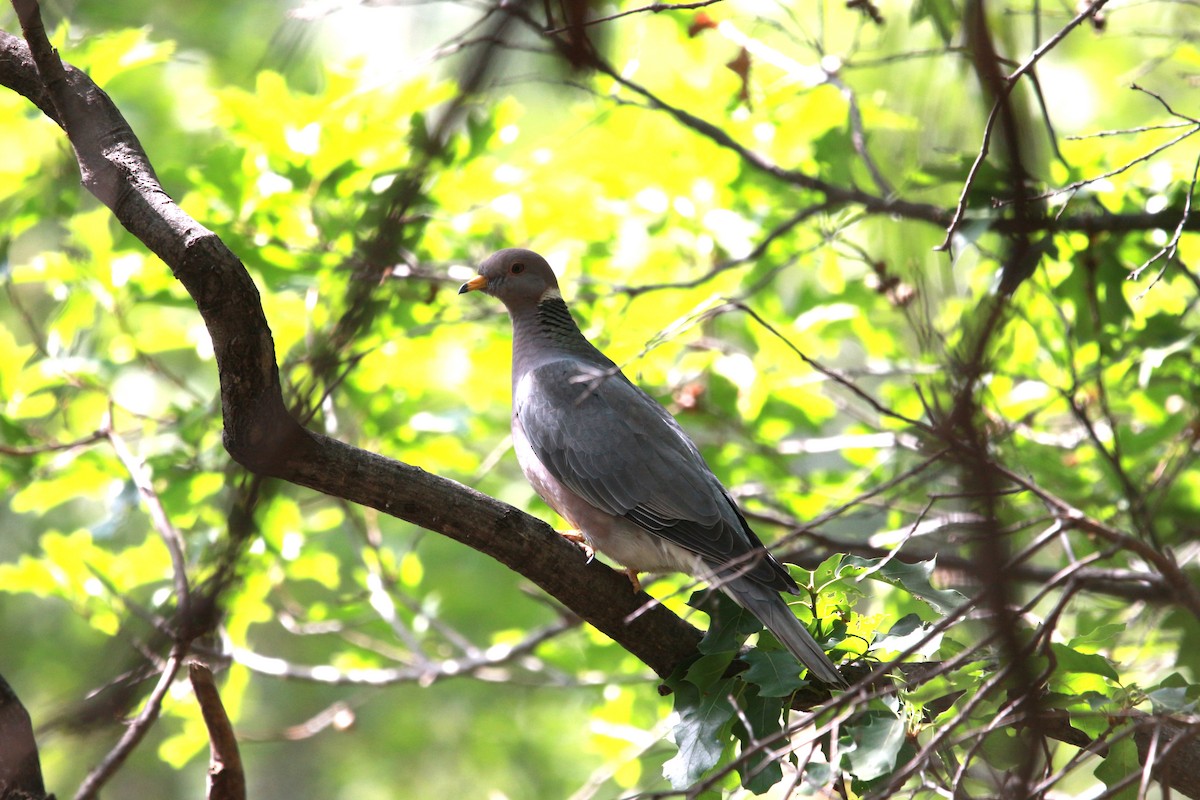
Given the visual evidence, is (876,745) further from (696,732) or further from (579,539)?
(579,539)

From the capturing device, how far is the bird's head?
14.7 ft

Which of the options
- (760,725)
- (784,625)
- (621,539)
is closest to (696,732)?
(760,725)

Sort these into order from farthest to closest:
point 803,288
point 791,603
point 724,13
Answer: point 803,288 → point 724,13 → point 791,603

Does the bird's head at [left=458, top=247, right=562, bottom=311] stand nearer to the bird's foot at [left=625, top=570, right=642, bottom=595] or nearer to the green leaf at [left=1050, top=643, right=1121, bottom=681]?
the bird's foot at [left=625, top=570, right=642, bottom=595]

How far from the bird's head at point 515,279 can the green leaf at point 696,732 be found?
218 cm

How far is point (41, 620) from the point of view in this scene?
854cm

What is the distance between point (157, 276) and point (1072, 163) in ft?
12.0

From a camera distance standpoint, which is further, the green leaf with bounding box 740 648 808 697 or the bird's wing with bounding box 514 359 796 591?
the bird's wing with bounding box 514 359 796 591

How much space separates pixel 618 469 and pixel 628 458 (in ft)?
0.22

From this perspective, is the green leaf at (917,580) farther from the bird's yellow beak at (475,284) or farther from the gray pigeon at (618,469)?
the bird's yellow beak at (475,284)

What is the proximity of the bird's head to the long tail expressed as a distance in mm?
1996

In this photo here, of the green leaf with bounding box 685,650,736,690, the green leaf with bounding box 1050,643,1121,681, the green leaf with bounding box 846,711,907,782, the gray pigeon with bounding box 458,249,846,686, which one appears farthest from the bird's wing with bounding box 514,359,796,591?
the green leaf with bounding box 1050,643,1121,681

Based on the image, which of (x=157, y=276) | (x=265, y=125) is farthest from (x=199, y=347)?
(x=265, y=125)

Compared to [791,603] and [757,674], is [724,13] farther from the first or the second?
[757,674]
